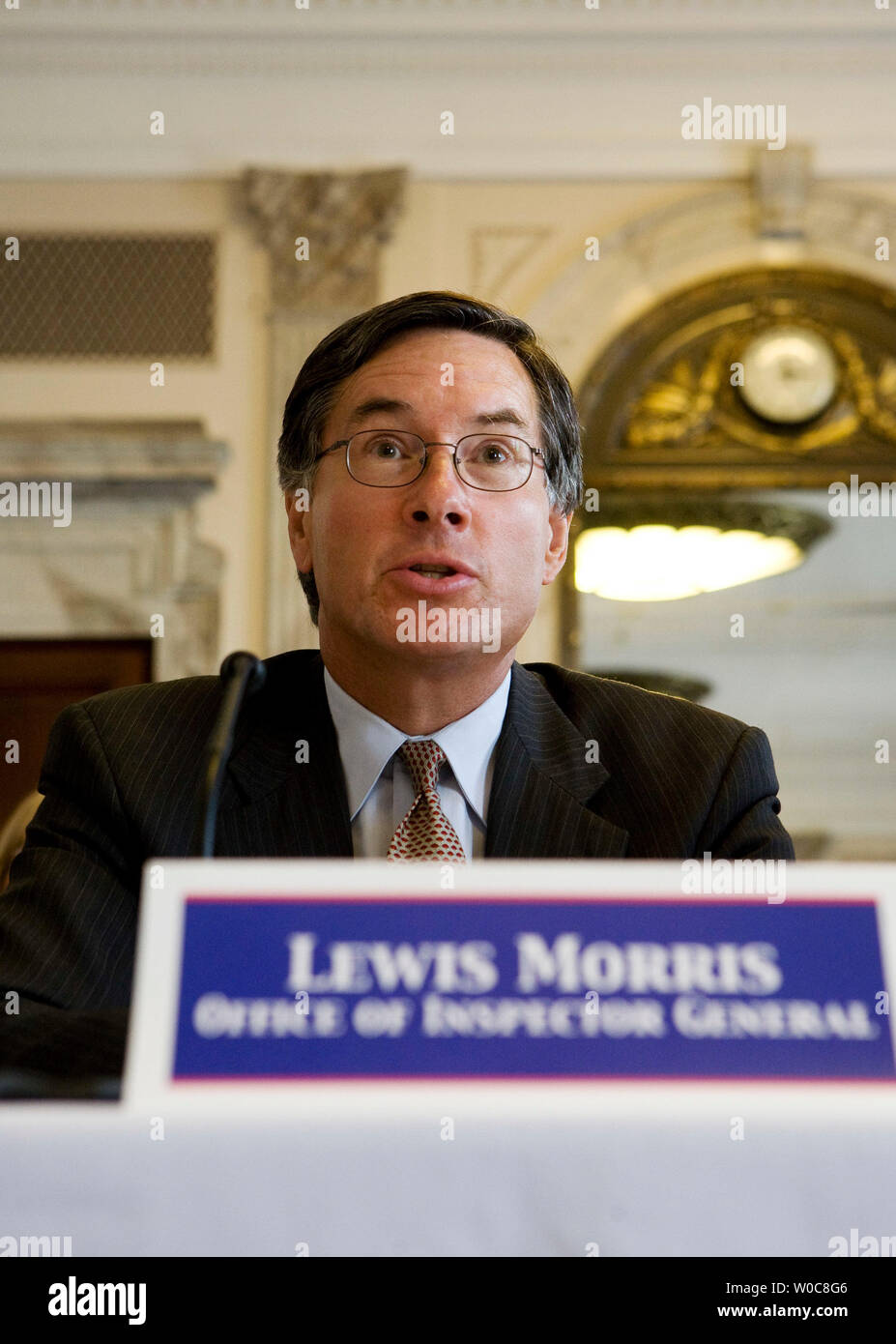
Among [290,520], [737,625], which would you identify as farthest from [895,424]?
[290,520]

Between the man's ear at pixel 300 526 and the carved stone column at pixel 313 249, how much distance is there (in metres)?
3.64

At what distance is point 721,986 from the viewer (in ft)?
2.56

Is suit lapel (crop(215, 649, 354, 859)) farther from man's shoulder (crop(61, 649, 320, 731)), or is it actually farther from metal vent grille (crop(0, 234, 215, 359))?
metal vent grille (crop(0, 234, 215, 359))

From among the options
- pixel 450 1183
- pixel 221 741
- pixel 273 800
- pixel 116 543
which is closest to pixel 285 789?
pixel 273 800

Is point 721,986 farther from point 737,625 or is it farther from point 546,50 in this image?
point 546,50

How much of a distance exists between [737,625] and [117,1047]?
472cm

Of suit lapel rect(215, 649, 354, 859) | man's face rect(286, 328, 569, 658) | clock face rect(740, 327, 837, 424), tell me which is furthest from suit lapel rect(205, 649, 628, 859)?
clock face rect(740, 327, 837, 424)

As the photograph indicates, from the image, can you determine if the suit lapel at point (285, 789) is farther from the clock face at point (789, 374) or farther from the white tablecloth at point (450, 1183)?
the clock face at point (789, 374)

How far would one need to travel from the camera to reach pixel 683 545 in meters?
5.46

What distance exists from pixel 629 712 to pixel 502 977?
3.30 feet

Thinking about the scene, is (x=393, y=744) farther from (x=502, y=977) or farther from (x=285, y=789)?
(x=502, y=977)

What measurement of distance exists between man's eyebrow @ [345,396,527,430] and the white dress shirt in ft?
Result: 1.08

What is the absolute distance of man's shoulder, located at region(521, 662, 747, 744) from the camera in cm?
170

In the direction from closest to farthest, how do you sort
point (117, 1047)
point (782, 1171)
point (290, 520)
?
1. point (782, 1171)
2. point (117, 1047)
3. point (290, 520)
